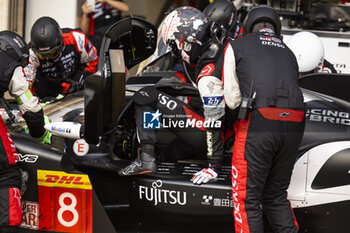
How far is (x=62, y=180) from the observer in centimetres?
386

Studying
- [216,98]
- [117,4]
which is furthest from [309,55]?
[117,4]

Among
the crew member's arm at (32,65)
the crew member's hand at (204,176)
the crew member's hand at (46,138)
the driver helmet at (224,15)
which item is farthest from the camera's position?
the driver helmet at (224,15)

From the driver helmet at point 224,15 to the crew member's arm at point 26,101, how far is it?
7.65 feet

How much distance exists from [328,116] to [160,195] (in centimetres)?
120

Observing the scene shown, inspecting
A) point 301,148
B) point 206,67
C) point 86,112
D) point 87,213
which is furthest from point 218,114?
point 87,213

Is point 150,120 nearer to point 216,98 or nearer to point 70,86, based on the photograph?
point 216,98

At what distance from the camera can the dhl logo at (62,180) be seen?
12.6ft

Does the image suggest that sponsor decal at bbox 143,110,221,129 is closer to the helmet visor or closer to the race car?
the race car

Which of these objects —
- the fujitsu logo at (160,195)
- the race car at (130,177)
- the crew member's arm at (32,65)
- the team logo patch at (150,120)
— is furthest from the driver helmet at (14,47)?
the crew member's arm at (32,65)

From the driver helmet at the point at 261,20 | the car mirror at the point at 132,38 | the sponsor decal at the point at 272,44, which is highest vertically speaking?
the driver helmet at the point at 261,20

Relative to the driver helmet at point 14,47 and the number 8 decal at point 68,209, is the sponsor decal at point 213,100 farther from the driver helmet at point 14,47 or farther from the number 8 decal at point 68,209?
the driver helmet at point 14,47

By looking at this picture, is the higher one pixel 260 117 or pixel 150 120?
pixel 260 117

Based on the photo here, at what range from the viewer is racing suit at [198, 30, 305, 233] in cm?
339

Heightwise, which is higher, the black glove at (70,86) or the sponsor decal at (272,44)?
the sponsor decal at (272,44)
